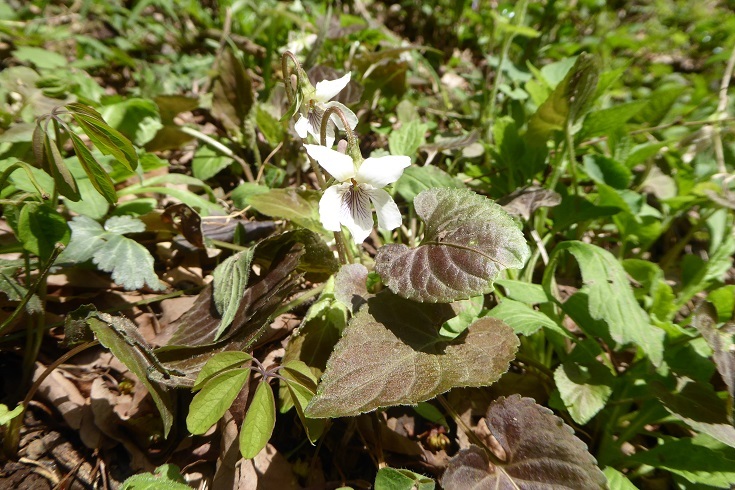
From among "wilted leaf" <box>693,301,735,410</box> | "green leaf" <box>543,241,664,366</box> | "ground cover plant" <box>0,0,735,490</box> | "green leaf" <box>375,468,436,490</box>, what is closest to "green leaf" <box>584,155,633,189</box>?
"ground cover plant" <box>0,0,735,490</box>

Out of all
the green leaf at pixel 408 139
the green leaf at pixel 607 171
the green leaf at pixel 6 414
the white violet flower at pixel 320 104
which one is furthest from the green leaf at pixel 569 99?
the green leaf at pixel 6 414

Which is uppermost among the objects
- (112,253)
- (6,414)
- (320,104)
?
(320,104)

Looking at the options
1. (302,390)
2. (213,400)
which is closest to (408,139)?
(302,390)

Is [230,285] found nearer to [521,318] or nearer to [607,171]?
[521,318]

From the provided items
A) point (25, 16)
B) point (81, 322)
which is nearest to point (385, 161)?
point (81, 322)

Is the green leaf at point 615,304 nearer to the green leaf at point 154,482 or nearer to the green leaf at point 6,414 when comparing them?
the green leaf at point 154,482
